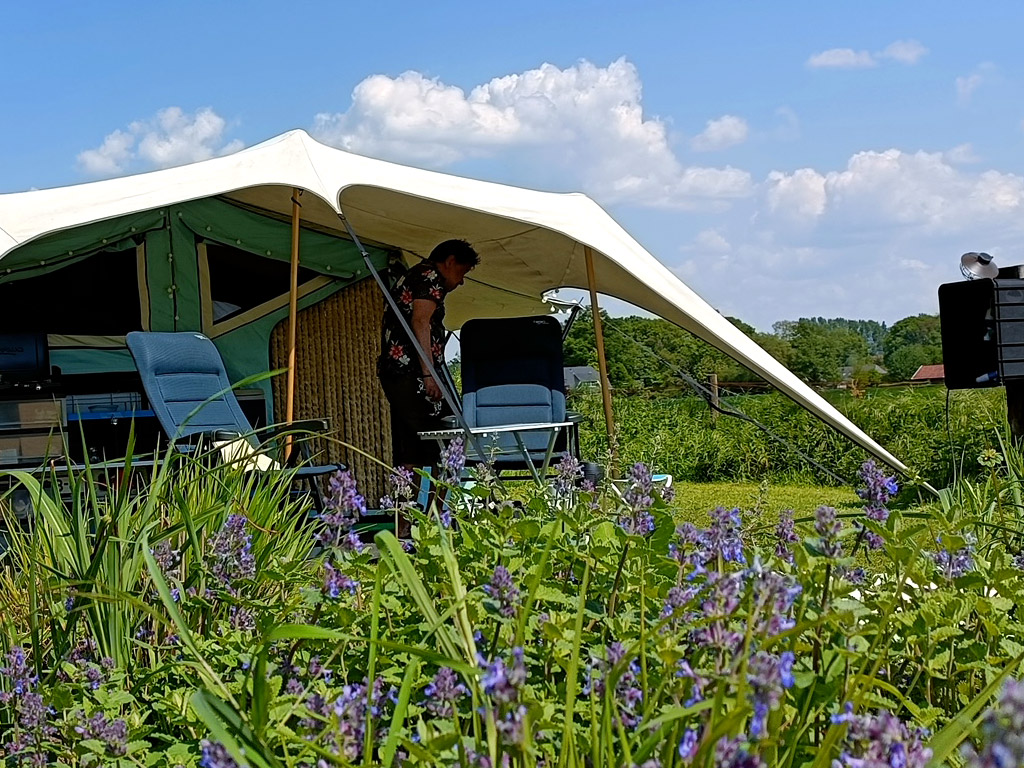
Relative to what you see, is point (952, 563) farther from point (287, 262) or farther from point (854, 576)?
point (287, 262)

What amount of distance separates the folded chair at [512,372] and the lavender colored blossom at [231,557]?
4.12 metres

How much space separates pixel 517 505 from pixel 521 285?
17.7 ft

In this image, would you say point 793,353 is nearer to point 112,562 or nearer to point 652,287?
point 652,287

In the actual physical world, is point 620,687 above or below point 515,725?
below

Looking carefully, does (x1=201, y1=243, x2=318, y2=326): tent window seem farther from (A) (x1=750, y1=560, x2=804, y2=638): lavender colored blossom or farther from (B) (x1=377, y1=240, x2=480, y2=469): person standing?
(A) (x1=750, y1=560, x2=804, y2=638): lavender colored blossom

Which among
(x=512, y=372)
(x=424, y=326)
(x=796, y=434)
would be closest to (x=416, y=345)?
(x=424, y=326)

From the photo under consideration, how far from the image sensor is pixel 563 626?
1.55 m

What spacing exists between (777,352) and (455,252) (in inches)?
1221

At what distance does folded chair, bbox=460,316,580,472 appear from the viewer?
6.16 metres

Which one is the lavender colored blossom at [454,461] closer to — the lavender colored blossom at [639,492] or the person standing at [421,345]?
the lavender colored blossom at [639,492]

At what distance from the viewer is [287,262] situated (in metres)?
6.60

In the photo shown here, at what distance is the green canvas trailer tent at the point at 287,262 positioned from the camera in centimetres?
474

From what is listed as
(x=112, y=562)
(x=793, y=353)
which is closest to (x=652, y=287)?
(x=112, y=562)

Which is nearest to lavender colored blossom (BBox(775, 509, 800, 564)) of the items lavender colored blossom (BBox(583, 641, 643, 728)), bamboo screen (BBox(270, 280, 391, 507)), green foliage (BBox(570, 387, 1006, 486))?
lavender colored blossom (BBox(583, 641, 643, 728))
